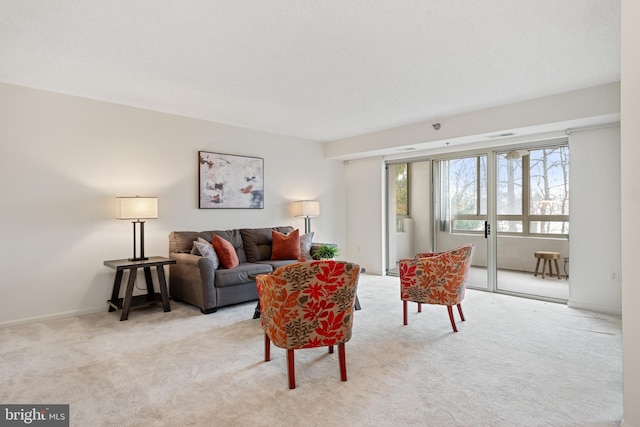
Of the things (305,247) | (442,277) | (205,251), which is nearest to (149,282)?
(205,251)

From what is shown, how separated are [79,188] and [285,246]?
2621 mm

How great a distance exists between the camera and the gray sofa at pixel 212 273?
4.07 m

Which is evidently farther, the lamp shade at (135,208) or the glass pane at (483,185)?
the glass pane at (483,185)

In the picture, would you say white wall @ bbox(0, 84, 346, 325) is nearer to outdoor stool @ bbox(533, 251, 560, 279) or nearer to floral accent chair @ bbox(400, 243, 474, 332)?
floral accent chair @ bbox(400, 243, 474, 332)

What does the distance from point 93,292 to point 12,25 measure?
2.86 meters

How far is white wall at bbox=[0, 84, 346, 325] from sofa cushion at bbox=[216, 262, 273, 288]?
3.66 feet

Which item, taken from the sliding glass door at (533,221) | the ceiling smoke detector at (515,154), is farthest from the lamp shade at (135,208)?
Answer: the ceiling smoke detector at (515,154)

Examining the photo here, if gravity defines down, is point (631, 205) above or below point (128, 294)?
above

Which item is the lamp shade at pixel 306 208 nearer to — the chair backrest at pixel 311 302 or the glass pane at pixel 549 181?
the glass pane at pixel 549 181

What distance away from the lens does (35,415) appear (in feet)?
6.92

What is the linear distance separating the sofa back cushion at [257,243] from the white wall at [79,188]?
434 millimetres

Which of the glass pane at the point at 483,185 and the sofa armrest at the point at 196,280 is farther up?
the glass pane at the point at 483,185

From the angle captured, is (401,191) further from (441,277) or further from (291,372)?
(291,372)

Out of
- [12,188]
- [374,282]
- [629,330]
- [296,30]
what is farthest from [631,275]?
[12,188]
